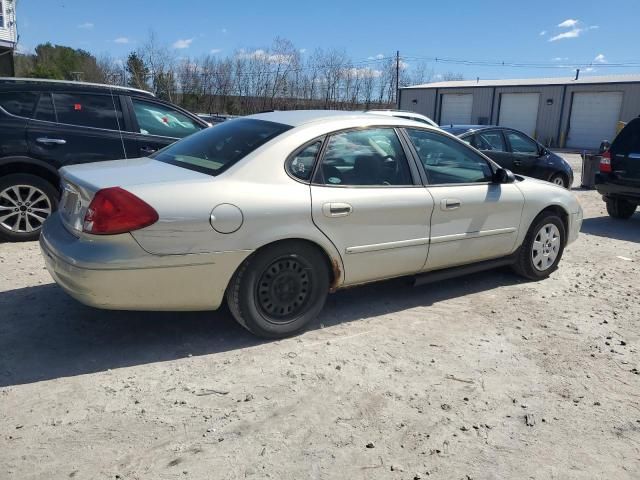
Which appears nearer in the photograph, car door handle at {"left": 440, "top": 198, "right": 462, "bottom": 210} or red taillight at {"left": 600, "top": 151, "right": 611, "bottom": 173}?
car door handle at {"left": 440, "top": 198, "right": 462, "bottom": 210}

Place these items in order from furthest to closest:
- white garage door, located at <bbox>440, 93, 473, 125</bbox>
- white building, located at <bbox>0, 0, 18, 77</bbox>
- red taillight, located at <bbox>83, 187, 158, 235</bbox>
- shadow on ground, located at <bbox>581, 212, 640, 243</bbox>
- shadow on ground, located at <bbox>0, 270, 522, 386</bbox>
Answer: white garage door, located at <bbox>440, 93, 473, 125</bbox>
white building, located at <bbox>0, 0, 18, 77</bbox>
shadow on ground, located at <bbox>581, 212, 640, 243</bbox>
shadow on ground, located at <bbox>0, 270, 522, 386</bbox>
red taillight, located at <bbox>83, 187, 158, 235</bbox>

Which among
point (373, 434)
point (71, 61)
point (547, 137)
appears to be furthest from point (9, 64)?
point (547, 137)

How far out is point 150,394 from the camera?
10.8ft

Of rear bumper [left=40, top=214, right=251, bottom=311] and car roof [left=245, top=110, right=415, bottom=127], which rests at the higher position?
car roof [left=245, top=110, right=415, bottom=127]

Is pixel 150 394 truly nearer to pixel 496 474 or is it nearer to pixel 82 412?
pixel 82 412

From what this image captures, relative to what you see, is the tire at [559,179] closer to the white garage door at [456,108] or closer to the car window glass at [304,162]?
the car window glass at [304,162]

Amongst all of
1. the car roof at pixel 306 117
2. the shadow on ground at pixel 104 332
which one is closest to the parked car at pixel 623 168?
the shadow on ground at pixel 104 332

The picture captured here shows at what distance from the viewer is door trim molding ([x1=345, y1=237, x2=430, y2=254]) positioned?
4.20m

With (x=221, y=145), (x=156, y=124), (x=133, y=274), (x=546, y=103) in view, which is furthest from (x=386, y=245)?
(x=546, y=103)

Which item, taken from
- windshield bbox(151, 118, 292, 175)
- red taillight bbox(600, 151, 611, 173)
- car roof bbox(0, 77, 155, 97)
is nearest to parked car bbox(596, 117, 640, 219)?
red taillight bbox(600, 151, 611, 173)

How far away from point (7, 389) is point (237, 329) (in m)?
1.55

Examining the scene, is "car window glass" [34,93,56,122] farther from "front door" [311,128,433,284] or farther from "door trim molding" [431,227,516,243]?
"door trim molding" [431,227,516,243]

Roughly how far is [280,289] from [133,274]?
1.03 metres

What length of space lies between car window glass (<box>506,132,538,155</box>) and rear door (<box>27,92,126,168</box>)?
757cm
